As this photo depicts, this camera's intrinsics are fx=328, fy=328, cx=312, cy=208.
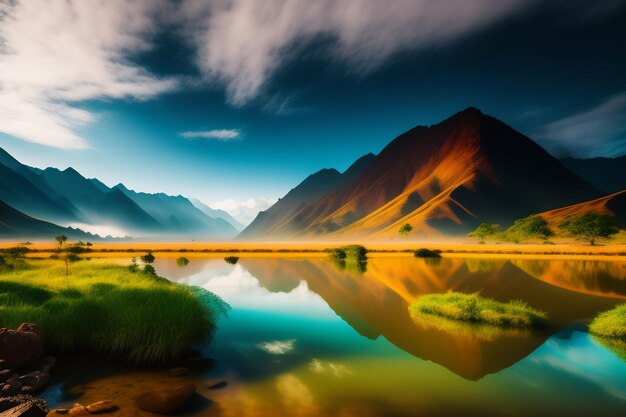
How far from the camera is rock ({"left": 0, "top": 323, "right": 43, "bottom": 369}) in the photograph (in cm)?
1221

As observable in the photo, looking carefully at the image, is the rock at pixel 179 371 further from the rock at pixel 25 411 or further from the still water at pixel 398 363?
the rock at pixel 25 411

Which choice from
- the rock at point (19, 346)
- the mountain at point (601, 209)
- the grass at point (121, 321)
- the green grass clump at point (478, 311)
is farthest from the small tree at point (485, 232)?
the rock at point (19, 346)

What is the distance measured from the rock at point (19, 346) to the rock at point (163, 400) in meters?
5.69

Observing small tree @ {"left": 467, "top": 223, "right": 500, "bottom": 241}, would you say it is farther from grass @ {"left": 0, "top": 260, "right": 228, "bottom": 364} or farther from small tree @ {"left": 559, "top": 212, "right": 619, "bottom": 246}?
grass @ {"left": 0, "top": 260, "right": 228, "bottom": 364}

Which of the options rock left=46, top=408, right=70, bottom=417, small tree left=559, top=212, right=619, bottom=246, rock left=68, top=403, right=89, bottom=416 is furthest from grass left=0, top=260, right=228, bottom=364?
small tree left=559, top=212, right=619, bottom=246

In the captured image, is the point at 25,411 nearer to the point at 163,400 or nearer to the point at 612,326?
the point at 163,400

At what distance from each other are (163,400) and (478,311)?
2001cm

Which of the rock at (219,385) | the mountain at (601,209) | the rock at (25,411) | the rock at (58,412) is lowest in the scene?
the rock at (219,385)

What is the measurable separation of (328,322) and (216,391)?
41.4 feet

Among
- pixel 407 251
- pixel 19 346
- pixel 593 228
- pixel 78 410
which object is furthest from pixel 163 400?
pixel 593 228

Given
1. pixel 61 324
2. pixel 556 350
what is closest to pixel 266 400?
pixel 61 324

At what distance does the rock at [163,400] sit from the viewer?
10367 mm

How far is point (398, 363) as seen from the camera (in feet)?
50.2

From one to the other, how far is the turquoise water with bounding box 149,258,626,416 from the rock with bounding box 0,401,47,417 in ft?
15.5
